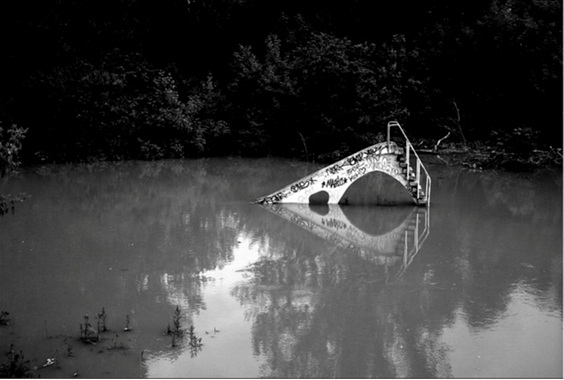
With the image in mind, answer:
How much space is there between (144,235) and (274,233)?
7.66 feet

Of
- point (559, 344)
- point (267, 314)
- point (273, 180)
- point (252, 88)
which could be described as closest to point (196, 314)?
A: point (267, 314)

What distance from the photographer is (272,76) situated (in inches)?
898

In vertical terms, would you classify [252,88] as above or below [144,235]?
above

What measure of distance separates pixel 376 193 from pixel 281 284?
23.8 feet

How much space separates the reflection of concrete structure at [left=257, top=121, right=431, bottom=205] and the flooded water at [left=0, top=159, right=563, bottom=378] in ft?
1.19

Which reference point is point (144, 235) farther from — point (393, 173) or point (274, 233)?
point (393, 173)

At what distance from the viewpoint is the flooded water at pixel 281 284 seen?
24.1ft

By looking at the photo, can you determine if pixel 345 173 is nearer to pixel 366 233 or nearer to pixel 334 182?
pixel 334 182

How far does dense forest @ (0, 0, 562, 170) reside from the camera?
2105 centimetres

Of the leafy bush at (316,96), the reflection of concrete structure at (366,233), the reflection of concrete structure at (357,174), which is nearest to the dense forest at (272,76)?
the leafy bush at (316,96)

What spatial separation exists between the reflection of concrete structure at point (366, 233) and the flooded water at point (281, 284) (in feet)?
0.13

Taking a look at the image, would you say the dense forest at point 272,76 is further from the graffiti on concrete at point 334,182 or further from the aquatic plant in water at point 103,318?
the aquatic plant in water at point 103,318

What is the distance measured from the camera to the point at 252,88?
23.5 m

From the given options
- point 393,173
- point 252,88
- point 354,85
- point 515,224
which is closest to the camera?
point 515,224
